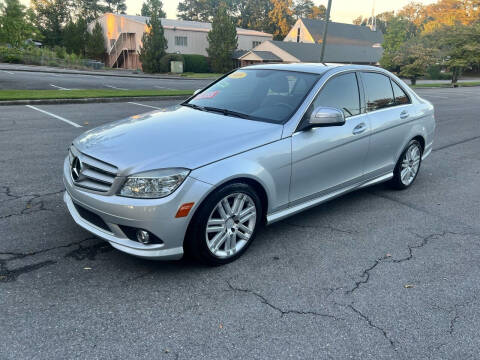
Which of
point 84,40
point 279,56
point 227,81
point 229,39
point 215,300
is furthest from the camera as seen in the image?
point 84,40

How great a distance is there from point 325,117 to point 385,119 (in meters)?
1.52

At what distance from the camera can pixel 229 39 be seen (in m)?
43.1

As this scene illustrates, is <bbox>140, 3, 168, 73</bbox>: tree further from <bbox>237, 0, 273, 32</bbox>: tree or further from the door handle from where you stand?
<bbox>237, 0, 273, 32</bbox>: tree

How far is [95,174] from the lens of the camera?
10.9 feet

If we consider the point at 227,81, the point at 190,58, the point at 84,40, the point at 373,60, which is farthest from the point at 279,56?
the point at 227,81

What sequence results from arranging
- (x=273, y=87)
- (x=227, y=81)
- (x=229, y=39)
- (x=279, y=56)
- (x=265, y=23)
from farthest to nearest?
1. (x=265, y=23)
2. (x=279, y=56)
3. (x=229, y=39)
4. (x=227, y=81)
5. (x=273, y=87)

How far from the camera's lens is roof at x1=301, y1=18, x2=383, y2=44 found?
59344mm

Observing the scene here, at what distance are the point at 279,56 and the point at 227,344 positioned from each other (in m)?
48.3

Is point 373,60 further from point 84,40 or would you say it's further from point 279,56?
point 84,40

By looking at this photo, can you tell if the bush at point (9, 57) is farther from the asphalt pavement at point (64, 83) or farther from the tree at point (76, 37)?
the tree at point (76, 37)

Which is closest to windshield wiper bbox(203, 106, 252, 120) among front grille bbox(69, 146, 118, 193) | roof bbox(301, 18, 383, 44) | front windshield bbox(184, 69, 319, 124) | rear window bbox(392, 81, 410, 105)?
front windshield bbox(184, 69, 319, 124)

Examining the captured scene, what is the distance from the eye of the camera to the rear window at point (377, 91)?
15.9ft

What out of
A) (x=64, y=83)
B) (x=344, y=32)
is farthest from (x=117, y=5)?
(x=64, y=83)

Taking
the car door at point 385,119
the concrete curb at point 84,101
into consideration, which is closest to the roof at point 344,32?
the concrete curb at point 84,101
